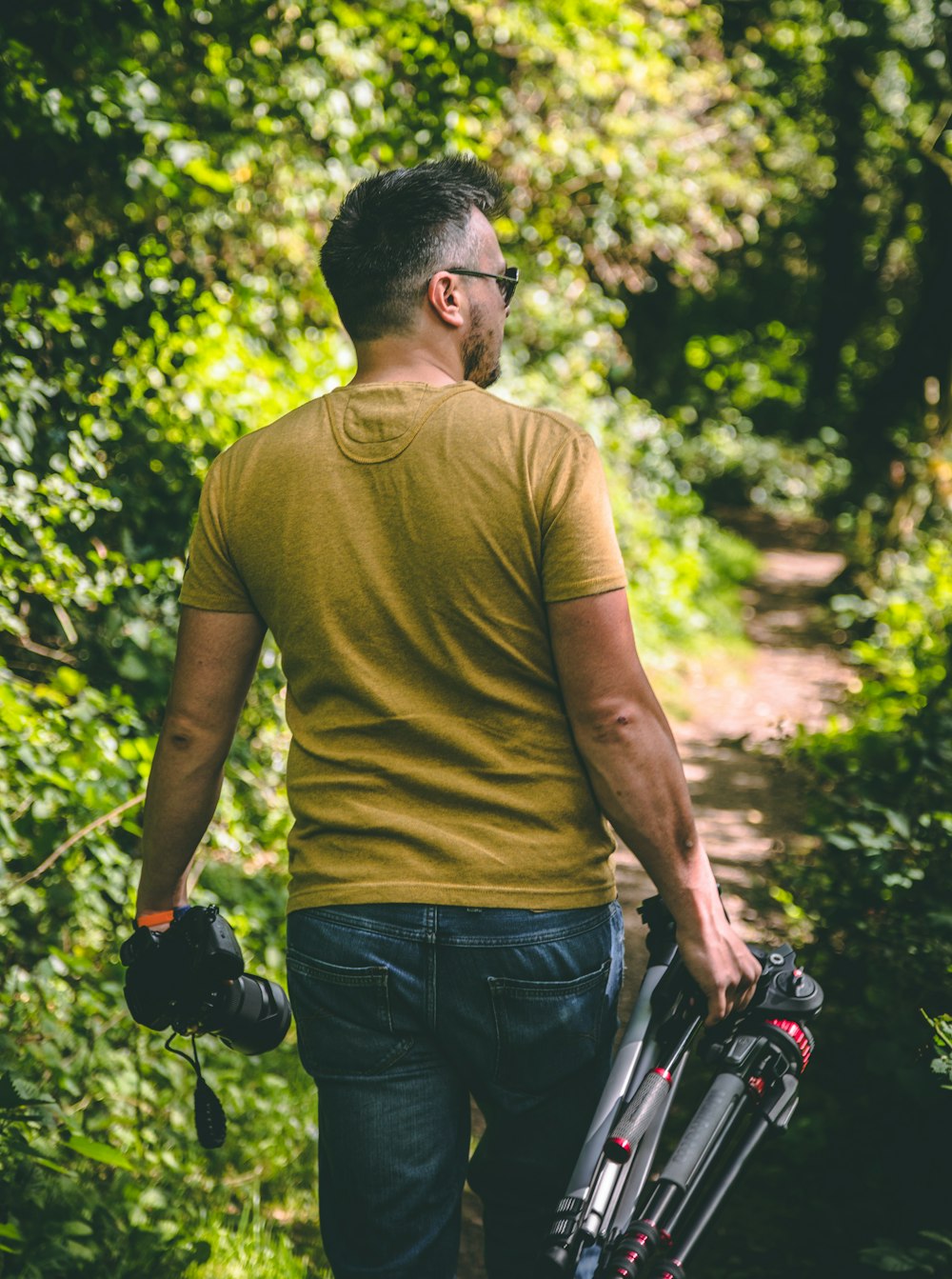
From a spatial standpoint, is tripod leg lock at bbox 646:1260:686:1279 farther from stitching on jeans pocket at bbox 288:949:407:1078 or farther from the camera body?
the camera body

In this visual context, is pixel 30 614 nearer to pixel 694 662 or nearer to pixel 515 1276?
pixel 515 1276

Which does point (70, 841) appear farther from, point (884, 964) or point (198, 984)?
point (884, 964)

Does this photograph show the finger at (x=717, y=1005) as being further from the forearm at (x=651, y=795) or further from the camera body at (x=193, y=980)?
the camera body at (x=193, y=980)

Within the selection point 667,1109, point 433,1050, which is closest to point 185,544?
point 433,1050

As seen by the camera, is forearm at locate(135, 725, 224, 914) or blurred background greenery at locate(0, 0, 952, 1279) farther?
blurred background greenery at locate(0, 0, 952, 1279)

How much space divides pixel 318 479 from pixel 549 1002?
879mm

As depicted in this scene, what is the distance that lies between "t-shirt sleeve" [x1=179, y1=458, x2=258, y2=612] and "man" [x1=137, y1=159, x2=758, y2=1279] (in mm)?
15

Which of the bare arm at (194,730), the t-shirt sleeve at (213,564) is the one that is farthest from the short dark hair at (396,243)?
the bare arm at (194,730)

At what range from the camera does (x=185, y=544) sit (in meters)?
4.00

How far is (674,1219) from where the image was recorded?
1650 mm

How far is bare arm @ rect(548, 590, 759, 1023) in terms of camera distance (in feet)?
5.36

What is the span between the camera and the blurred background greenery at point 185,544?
2.85 m

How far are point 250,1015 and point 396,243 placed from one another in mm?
1372

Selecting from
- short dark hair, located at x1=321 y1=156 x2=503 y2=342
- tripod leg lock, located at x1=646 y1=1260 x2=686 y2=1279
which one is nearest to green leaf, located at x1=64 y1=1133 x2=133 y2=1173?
tripod leg lock, located at x1=646 y1=1260 x2=686 y2=1279
